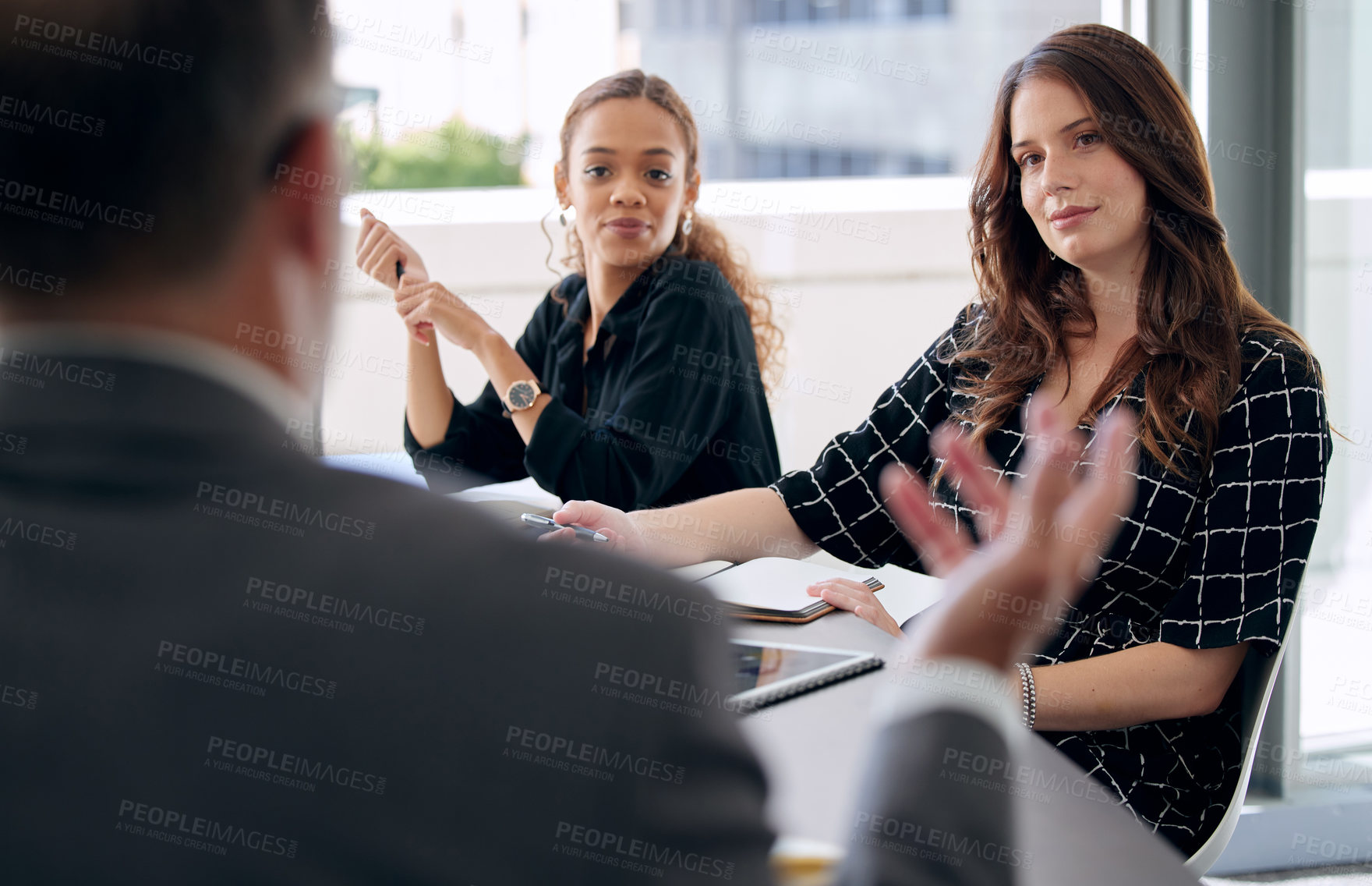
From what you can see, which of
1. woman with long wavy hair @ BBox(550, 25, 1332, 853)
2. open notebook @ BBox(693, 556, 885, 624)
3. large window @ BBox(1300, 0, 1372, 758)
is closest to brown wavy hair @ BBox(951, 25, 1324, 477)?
woman with long wavy hair @ BBox(550, 25, 1332, 853)

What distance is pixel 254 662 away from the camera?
0.42 m

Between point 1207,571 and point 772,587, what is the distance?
53cm

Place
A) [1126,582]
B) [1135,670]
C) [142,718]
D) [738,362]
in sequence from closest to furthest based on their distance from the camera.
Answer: [142,718] < [1135,670] < [1126,582] < [738,362]

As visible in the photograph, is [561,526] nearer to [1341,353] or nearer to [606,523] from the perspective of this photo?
[606,523]

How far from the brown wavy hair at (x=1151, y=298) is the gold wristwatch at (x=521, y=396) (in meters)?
0.78

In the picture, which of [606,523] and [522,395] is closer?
[606,523]

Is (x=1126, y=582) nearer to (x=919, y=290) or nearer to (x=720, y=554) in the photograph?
(x=720, y=554)

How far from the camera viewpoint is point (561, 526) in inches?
54.8

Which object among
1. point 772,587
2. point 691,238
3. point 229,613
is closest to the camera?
point 229,613

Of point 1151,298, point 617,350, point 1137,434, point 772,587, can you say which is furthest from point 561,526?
point 1151,298

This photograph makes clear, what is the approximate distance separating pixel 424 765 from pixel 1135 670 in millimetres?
1041

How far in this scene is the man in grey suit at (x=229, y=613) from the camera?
1.37 ft

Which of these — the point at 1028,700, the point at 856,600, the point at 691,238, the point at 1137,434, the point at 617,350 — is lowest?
the point at 1028,700

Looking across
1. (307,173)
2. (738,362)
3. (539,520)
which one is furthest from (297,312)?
(738,362)
